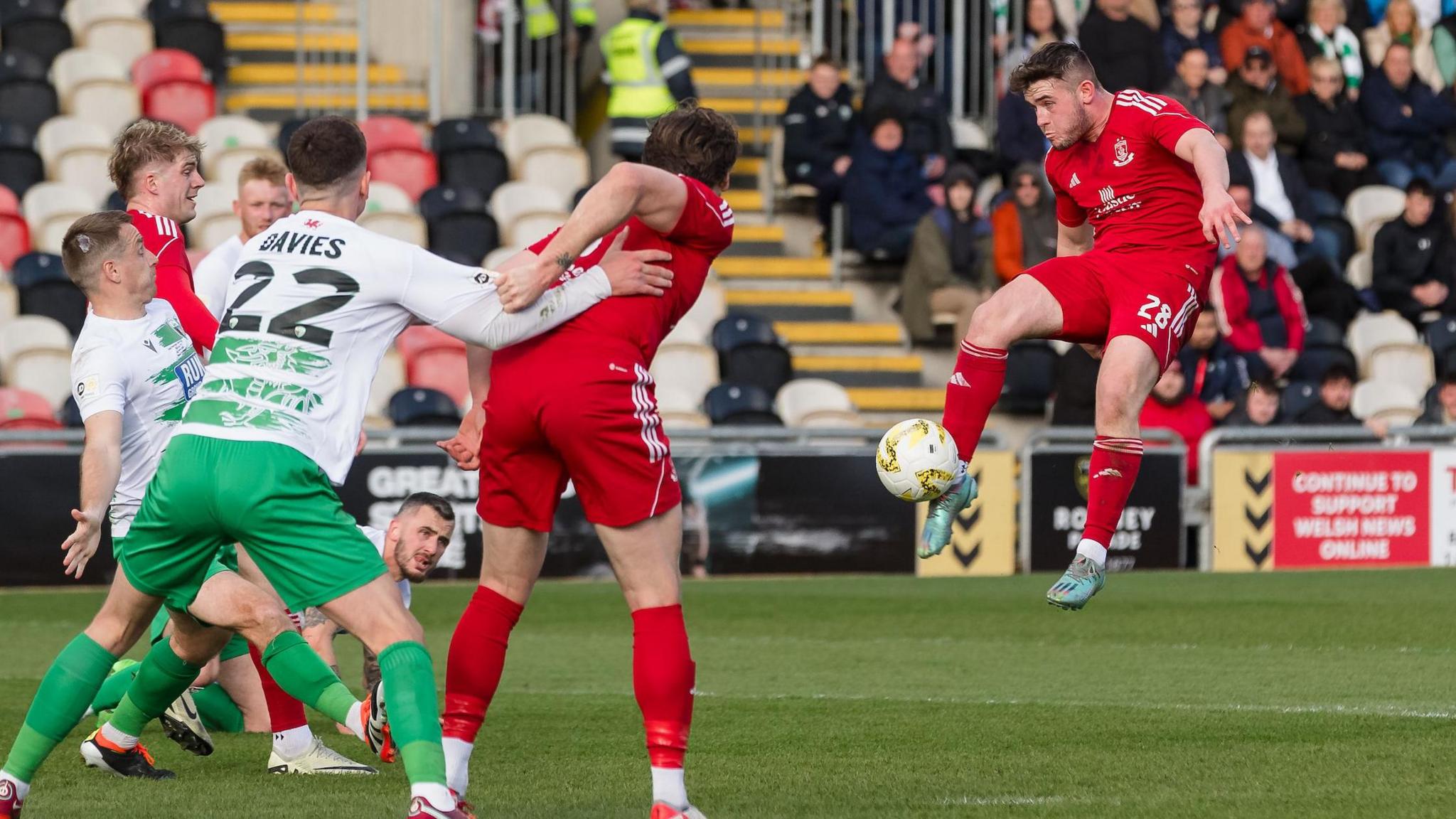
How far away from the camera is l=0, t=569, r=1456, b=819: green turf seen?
611 cm

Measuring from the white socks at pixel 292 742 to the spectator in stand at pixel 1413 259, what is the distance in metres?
13.2

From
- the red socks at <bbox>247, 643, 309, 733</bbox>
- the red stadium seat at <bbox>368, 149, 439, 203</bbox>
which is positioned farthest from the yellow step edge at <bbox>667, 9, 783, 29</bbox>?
the red socks at <bbox>247, 643, 309, 733</bbox>

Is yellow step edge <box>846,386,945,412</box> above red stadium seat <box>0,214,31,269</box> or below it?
below

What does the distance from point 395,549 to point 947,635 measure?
416 cm

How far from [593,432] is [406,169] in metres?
11.8

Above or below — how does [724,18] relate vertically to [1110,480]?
above

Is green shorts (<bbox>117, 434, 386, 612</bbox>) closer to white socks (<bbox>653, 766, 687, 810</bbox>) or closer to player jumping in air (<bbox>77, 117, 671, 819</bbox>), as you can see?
player jumping in air (<bbox>77, 117, 671, 819</bbox>)

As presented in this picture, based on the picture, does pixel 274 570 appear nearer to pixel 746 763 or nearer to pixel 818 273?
pixel 746 763

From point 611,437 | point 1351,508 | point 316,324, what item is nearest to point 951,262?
point 1351,508

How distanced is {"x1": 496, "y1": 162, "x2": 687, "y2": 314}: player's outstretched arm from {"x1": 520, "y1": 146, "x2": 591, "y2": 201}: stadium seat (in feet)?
38.7

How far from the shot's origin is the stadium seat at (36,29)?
1722cm

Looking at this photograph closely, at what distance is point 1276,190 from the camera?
17.9 meters

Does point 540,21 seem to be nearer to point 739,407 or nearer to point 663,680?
point 739,407

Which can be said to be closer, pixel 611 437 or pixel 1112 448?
pixel 611 437
